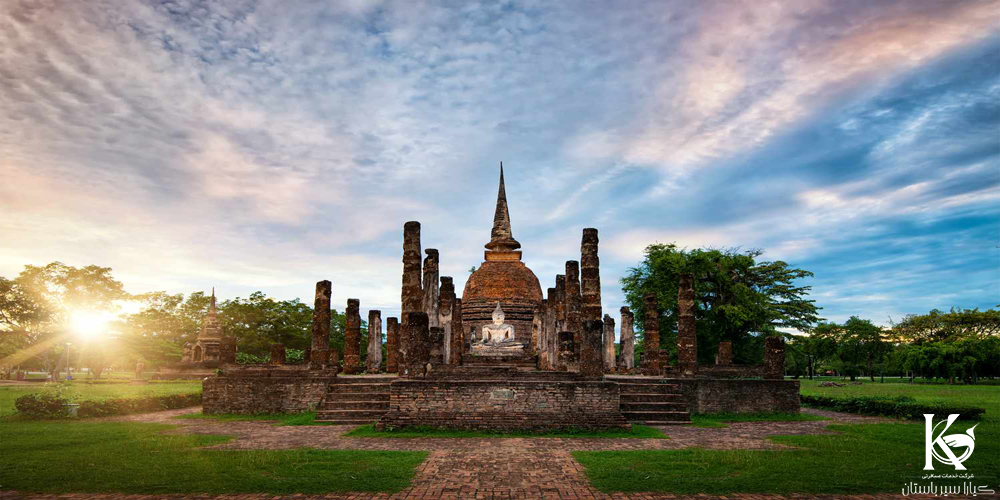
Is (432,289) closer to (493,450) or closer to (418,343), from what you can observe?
(418,343)

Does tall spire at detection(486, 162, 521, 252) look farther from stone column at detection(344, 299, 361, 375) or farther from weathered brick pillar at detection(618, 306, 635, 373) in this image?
stone column at detection(344, 299, 361, 375)

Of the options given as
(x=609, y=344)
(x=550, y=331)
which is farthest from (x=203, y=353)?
(x=609, y=344)

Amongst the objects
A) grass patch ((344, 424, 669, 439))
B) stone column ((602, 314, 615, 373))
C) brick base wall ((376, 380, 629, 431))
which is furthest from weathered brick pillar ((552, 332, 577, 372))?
stone column ((602, 314, 615, 373))

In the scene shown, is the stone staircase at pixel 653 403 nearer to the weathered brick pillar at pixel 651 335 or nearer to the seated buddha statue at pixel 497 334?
the weathered brick pillar at pixel 651 335

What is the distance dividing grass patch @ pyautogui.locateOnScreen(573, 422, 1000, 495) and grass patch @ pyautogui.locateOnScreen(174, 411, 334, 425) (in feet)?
29.3

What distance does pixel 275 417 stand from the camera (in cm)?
1802

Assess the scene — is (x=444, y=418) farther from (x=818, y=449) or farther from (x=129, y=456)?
(x=818, y=449)

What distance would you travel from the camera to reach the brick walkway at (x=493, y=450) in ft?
26.6

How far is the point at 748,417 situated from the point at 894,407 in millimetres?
4299

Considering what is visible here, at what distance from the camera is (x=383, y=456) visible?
10.8 metres

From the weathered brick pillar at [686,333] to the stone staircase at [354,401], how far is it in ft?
35.6

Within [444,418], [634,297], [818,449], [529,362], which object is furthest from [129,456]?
[634,297]

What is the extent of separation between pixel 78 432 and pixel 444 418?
8.64 meters

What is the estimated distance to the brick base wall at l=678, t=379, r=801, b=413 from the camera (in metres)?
19.0
